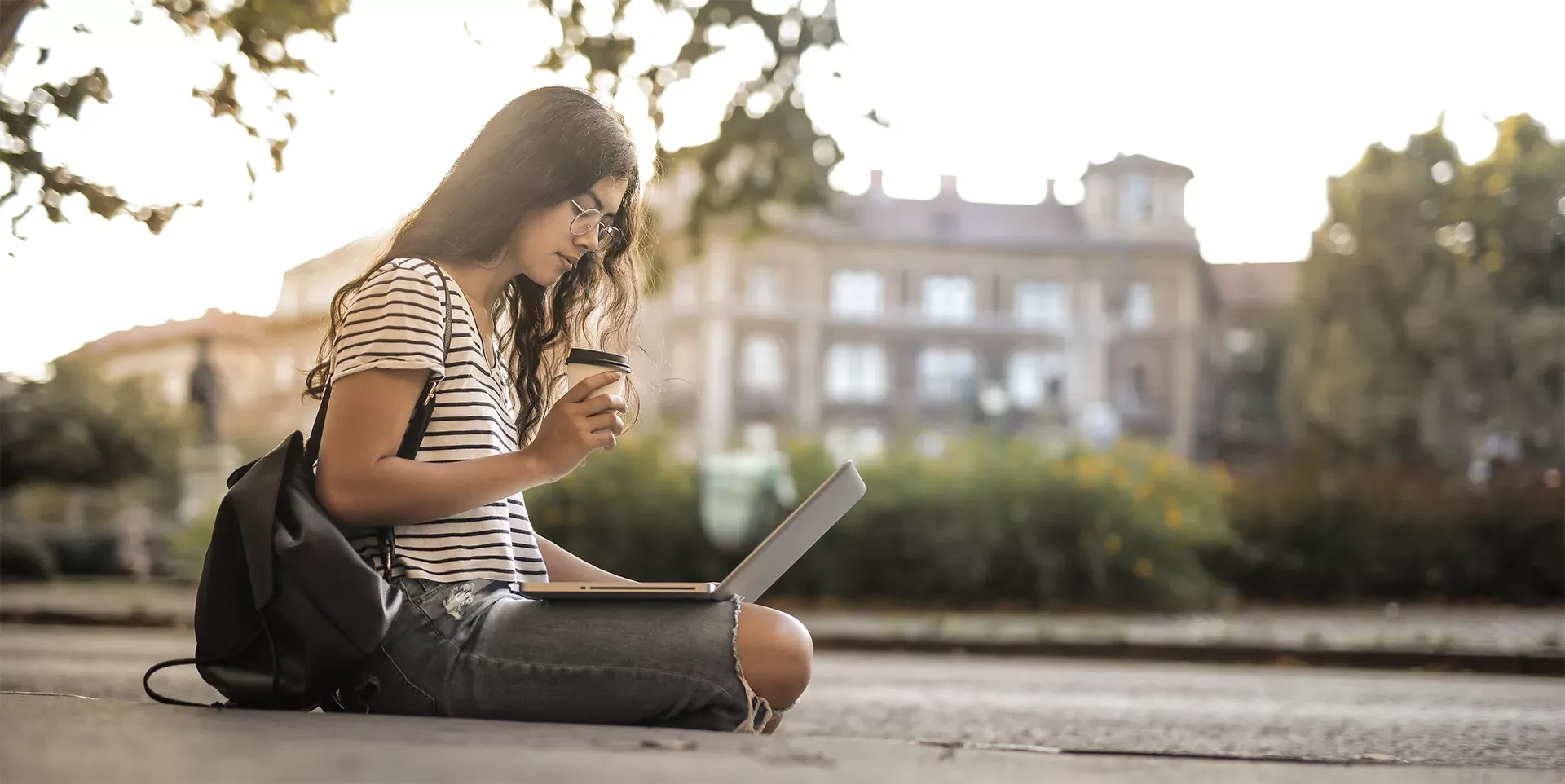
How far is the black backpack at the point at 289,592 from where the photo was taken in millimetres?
2115

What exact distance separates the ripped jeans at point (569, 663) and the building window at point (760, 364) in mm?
53213

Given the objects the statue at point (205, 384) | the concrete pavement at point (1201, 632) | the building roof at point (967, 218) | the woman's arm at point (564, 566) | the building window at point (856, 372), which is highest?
the building roof at point (967, 218)

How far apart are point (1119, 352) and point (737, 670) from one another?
57.6 m

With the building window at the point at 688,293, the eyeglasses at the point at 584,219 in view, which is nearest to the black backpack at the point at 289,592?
the eyeglasses at the point at 584,219

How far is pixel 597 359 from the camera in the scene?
90.4 inches

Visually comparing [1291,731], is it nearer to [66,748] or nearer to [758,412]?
[66,748]

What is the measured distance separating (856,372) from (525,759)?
55865 millimetres

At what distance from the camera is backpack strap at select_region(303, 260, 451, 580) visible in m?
2.23

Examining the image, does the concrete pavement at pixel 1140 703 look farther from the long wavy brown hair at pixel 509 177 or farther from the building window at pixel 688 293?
the building window at pixel 688 293

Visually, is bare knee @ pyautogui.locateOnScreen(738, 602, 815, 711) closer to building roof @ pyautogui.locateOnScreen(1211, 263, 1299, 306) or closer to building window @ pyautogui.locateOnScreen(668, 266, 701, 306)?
building window @ pyautogui.locateOnScreen(668, 266, 701, 306)

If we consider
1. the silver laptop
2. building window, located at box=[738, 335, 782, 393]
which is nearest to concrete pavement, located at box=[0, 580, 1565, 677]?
the silver laptop

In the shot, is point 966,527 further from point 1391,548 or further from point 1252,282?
point 1252,282

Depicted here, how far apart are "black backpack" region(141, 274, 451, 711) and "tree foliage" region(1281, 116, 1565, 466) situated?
112ft

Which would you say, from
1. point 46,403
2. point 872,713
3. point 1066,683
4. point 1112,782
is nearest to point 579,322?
point 1112,782
